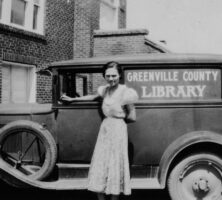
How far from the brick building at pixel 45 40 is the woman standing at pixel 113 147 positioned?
18.0 feet

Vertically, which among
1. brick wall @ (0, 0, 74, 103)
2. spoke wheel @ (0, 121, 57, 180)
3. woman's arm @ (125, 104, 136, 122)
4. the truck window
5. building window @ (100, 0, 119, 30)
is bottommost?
spoke wheel @ (0, 121, 57, 180)

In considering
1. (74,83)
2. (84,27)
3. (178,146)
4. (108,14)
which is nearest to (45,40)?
(84,27)

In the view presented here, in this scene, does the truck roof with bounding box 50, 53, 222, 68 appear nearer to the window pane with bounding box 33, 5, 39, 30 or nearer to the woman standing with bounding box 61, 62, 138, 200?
the woman standing with bounding box 61, 62, 138, 200

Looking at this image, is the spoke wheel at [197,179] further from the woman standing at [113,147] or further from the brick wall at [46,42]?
the brick wall at [46,42]

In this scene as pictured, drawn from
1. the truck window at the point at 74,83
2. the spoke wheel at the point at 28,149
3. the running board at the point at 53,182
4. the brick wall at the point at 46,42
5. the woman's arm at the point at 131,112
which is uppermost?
the brick wall at the point at 46,42

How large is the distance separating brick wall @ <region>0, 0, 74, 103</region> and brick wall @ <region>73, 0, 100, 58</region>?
0.18 meters

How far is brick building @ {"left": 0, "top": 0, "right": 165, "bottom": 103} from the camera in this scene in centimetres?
922

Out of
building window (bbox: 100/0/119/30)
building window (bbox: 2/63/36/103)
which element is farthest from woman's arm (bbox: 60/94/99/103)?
building window (bbox: 100/0/119/30)

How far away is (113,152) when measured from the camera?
401 centimetres

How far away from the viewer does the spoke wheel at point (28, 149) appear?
429 centimetres

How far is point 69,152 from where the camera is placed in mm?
4449

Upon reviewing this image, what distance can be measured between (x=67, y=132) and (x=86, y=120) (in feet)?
0.96

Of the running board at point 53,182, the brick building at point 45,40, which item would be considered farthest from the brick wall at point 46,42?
the running board at point 53,182

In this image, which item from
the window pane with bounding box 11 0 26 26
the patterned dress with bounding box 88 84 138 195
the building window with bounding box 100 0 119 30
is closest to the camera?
the patterned dress with bounding box 88 84 138 195
